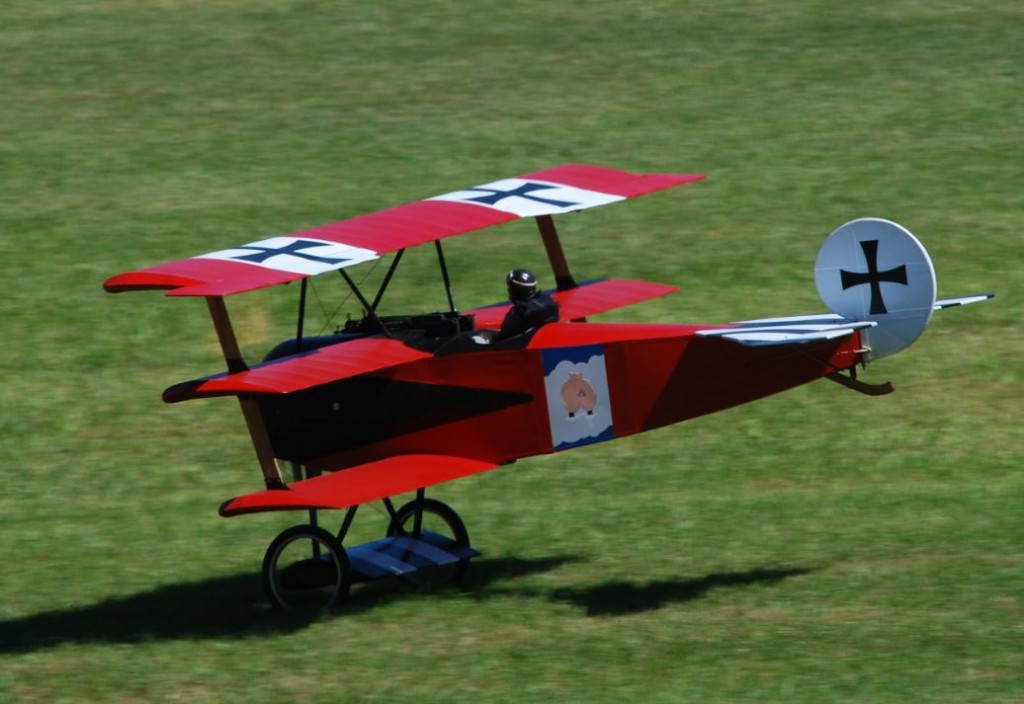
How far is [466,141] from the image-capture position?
82.4ft

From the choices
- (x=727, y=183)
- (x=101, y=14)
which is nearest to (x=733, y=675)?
(x=727, y=183)

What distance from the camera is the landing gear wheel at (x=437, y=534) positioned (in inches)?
519

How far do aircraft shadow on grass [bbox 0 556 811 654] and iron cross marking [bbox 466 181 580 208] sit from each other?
3.02 meters

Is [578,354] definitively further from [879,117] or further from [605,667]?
[879,117]

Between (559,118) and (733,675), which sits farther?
(559,118)

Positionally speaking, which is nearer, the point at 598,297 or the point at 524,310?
the point at 524,310

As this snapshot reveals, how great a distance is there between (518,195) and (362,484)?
296 centimetres

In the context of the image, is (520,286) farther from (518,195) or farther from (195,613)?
(195,613)

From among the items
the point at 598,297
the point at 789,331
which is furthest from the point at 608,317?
the point at 789,331

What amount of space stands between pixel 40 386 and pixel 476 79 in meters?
12.0

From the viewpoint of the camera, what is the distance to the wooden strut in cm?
1161

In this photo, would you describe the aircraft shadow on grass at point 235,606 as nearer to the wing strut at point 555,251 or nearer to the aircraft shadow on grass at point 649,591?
the aircraft shadow on grass at point 649,591

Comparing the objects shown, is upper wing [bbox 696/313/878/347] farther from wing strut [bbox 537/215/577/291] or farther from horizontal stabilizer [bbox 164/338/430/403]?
wing strut [bbox 537/215/577/291]

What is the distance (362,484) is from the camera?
1170 cm
